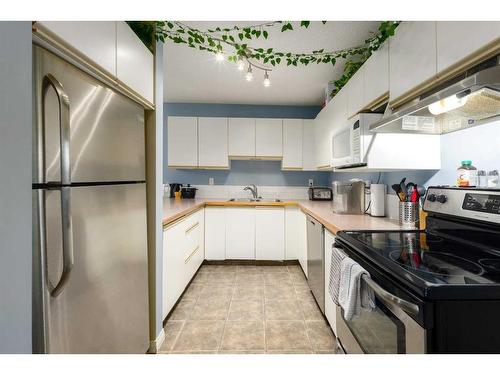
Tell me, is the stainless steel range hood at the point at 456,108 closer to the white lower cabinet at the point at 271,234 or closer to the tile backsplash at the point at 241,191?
the white lower cabinet at the point at 271,234

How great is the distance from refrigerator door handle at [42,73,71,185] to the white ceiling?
1524 millimetres

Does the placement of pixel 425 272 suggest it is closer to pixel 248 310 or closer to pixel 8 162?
pixel 8 162

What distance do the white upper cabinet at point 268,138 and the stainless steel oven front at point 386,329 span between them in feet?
8.69

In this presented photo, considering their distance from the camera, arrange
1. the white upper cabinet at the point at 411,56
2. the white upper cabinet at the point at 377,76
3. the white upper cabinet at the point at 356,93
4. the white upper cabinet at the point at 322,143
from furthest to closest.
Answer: the white upper cabinet at the point at 322,143
the white upper cabinet at the point at 356,93
the white upper cabinet at the point at 377,76
the white upper cabinet at the point at 411,56

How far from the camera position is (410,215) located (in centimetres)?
166

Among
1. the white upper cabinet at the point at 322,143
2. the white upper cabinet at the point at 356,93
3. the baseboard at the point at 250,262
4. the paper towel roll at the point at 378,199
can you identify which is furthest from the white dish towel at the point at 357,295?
the baseboard at the point at 250,262

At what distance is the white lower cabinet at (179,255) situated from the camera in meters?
1.92

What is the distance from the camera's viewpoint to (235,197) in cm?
398

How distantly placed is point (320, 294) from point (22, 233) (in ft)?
6.55

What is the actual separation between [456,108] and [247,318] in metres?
1.95

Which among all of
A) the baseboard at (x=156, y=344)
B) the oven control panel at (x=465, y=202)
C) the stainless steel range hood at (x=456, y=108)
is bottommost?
the baseboard at (x=156, y=344)

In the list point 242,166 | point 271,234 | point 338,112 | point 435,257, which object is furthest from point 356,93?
point 242,166

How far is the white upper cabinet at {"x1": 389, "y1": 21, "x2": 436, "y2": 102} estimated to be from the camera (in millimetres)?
1143

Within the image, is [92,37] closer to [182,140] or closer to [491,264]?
[491,264]
